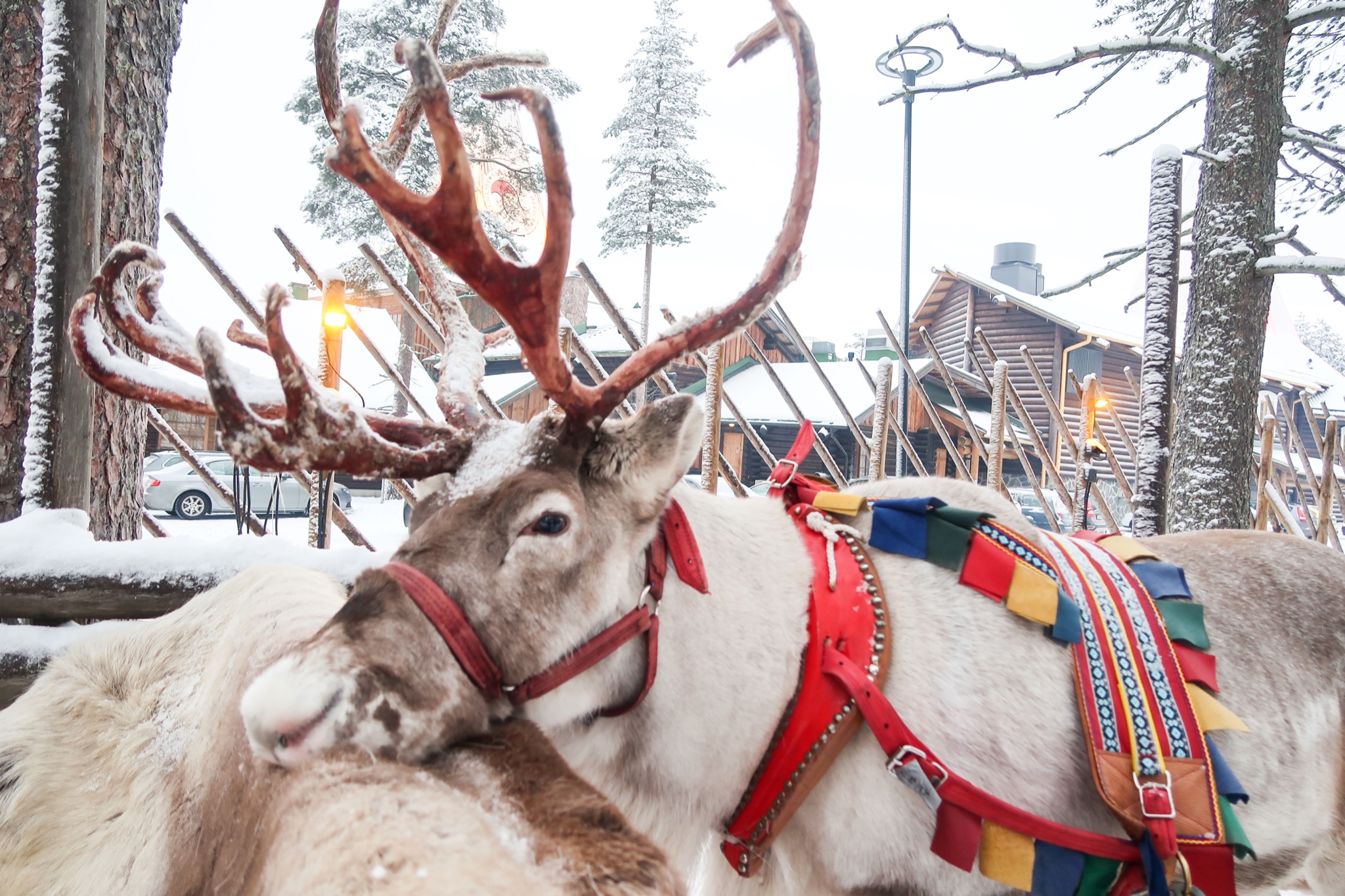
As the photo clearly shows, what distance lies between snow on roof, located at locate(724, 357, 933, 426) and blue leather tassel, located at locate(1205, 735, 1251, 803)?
13169 mm

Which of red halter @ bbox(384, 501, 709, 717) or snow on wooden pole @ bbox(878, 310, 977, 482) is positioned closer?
red halter @ bbox(384, 501, 709, 717)

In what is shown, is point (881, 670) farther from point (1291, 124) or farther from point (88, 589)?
point (1291, 124)

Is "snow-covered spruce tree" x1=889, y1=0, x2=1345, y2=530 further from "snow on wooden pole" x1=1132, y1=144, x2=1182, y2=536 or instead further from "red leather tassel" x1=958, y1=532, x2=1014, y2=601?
"red leather tassel" x1=958, y1=532, x2=1014, y2=601

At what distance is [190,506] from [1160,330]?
16.4 m

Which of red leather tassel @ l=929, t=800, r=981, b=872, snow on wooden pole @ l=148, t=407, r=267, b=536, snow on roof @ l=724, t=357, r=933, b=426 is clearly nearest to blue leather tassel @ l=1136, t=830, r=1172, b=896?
red leather tassel @ l=929, t=800, r=981, b=872

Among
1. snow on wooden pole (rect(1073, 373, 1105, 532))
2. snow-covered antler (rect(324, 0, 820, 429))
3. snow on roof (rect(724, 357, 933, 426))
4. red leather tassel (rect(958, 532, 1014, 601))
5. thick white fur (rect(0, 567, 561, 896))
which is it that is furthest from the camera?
snow on roof (rect(724, 357, 933, 426))

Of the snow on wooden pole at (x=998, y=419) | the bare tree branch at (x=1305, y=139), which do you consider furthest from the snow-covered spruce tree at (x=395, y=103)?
the bare tree branch at (x=1305, y=139)

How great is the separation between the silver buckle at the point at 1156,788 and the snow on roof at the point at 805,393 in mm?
13276

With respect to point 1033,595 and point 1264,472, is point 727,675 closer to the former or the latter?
point 1033,595

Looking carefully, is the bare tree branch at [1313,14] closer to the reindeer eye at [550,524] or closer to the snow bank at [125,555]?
the reindeer eye at [550,524]

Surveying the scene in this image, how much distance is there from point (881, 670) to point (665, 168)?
24347 millimetres

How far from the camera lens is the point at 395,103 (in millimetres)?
14750

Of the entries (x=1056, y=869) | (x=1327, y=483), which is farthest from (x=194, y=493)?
(x=1327, y=483)

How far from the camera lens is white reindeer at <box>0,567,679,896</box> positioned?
618 millimetres
